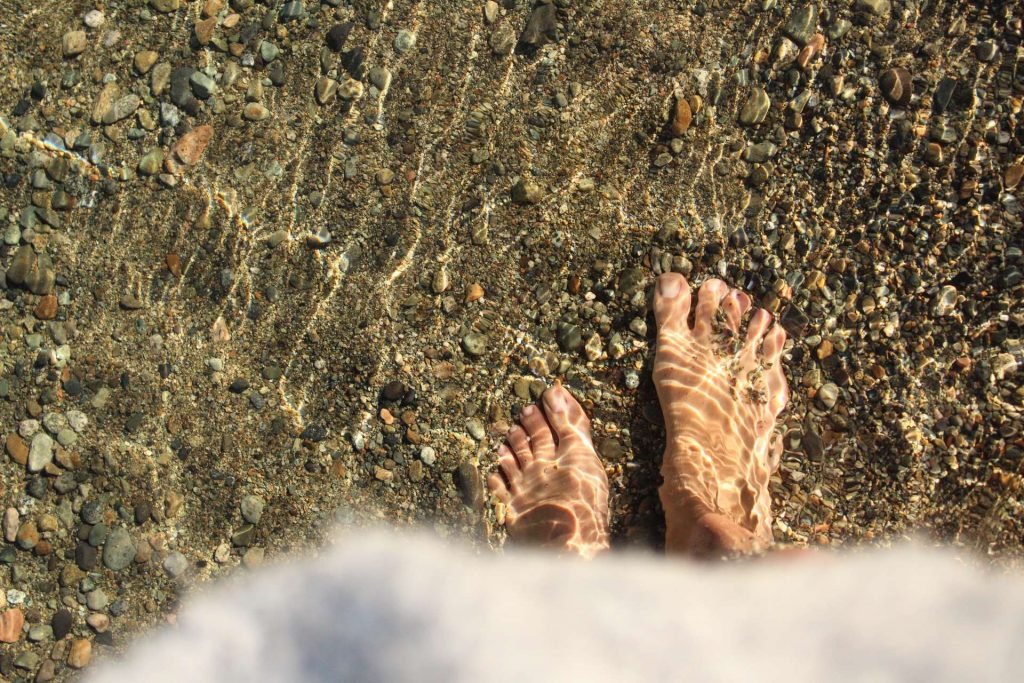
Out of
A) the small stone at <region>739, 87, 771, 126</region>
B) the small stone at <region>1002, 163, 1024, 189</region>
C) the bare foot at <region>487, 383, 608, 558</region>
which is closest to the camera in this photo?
the small stone at <region>1002, 163, 1024, 189</region>

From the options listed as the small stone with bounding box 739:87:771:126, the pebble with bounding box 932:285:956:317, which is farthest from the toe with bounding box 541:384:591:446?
the pebble with bounding box 932:285:956:317

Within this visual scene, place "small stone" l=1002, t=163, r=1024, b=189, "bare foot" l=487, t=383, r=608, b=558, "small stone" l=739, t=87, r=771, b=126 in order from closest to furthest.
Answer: "small stone" l=1002, t=163, r=1024, b=189
"small stone" l=739, t=87, r=771, b=126
"bare foot" l=487, t=383, r=608, b=558

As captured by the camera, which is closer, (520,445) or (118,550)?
(118,550)

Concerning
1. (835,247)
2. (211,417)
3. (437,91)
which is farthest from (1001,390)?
(211,417)

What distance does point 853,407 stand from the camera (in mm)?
2953

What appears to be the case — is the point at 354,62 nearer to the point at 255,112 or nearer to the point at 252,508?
the point at 255,112

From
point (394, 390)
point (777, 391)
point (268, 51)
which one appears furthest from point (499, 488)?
point (268, 51)

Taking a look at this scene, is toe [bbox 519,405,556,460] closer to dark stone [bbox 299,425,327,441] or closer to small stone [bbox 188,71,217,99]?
dark stone [bbox 299,425,327,441]

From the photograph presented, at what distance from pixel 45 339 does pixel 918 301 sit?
3101mm

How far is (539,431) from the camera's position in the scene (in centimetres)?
313

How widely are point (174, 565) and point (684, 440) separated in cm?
188

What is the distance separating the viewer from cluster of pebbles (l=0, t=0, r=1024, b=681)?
3.00 meters

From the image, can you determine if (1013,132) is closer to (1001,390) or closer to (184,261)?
(1001,390)

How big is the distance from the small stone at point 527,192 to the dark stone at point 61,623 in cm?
219
